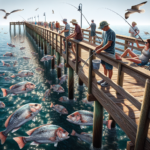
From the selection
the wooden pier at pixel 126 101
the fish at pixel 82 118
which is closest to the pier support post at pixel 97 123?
the wooden pier at pixel 126 101

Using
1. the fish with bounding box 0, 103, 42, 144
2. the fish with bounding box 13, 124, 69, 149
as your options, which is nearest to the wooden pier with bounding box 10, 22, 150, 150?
the fish with bounding box 13, 124, 69, 149

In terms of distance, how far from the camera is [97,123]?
18.9 feet

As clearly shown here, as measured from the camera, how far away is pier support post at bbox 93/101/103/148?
5.57 m

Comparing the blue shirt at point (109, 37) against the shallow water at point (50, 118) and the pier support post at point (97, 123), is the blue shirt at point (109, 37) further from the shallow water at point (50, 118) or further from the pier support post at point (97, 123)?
the shallow water at point (50, 118)

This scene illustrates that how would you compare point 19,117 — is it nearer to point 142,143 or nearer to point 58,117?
point 58,117

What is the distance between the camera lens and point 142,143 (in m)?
2.69

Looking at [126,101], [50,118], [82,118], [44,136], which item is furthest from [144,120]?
[50,118]

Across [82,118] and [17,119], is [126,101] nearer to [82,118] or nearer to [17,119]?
[82,118]

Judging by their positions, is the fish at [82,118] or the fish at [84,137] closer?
the fish at [82,118]

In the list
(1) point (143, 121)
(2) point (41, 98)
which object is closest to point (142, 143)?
(1) point (143, 121)

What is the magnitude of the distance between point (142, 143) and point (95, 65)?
2.37 metres

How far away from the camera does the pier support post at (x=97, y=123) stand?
219 inches

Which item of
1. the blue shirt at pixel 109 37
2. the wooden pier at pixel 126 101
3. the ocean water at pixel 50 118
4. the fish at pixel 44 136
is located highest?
the blue shirt at pixel 109 37

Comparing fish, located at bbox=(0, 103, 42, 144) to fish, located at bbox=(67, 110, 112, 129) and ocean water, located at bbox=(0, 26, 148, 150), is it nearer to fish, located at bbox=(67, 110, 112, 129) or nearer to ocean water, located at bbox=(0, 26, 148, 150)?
ocean water, located at bbox=(0, 26, 148, 150)
